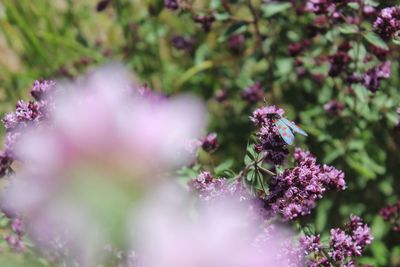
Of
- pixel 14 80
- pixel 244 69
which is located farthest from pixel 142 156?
pixel 14 80

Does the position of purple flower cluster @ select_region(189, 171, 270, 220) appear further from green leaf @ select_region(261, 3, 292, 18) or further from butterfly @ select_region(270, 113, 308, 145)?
green leaf @ select_region(261, 3, 292, 18)

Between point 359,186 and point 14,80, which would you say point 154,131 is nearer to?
point 359,186

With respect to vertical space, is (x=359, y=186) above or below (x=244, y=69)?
below

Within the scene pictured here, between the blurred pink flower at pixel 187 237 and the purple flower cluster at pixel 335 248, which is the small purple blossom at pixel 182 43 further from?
the blurred pink flower at pixel 187 237

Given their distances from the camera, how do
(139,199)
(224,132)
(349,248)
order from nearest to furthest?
(139,199) < (349,248) < (224,132)

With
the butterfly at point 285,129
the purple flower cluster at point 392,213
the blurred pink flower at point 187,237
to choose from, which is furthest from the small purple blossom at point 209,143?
the blurred pink flower at point 187,237

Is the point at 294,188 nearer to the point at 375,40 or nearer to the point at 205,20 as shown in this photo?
the point at 375,40

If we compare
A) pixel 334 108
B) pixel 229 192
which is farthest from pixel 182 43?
pixel 229 192

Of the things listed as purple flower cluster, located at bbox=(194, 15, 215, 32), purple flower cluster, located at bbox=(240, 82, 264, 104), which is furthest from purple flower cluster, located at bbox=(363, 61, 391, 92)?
purple flower cluster, located at bbox=(194, 15, 215, 32)
